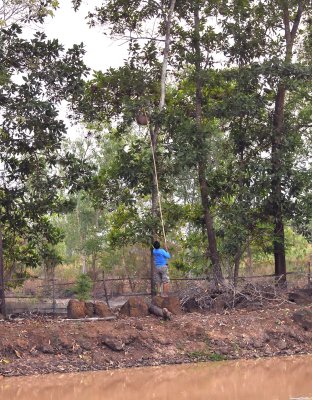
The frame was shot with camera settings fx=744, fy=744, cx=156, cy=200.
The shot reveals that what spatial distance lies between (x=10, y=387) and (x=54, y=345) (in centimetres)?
231

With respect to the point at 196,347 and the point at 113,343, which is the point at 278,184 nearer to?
the point at 196,347

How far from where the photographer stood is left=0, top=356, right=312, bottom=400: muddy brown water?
13477mm

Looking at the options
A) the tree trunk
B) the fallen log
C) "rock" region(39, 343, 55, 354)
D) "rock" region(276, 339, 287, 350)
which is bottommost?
"rock" region(276, 339, 287, 350)

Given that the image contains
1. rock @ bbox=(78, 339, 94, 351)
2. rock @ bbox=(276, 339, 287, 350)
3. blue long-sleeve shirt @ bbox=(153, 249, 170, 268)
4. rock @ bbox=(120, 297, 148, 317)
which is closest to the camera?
rock @ bbox=(78, 339, 94, 351)

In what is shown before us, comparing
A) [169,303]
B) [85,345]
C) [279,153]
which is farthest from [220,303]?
[279,153]

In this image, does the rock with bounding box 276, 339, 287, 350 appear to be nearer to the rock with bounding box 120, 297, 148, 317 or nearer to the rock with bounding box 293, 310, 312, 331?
the rock with bounding box 293, 310, 312, 331

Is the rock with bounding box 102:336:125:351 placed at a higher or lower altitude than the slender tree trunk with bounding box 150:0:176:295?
lower

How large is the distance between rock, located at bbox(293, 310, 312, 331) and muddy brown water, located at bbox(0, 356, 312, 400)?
2.25 m

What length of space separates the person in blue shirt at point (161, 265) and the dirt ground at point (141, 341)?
5.29ft

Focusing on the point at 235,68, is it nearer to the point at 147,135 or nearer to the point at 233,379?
the point at 147,135

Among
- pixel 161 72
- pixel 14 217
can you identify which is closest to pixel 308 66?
pixel 161 72

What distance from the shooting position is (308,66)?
22359 mm

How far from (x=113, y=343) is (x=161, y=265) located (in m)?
4.00

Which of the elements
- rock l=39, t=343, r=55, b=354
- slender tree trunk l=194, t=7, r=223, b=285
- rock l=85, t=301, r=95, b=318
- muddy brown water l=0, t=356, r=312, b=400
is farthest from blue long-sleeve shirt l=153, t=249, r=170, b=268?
rock l=39, t=343, r=55, b=354
